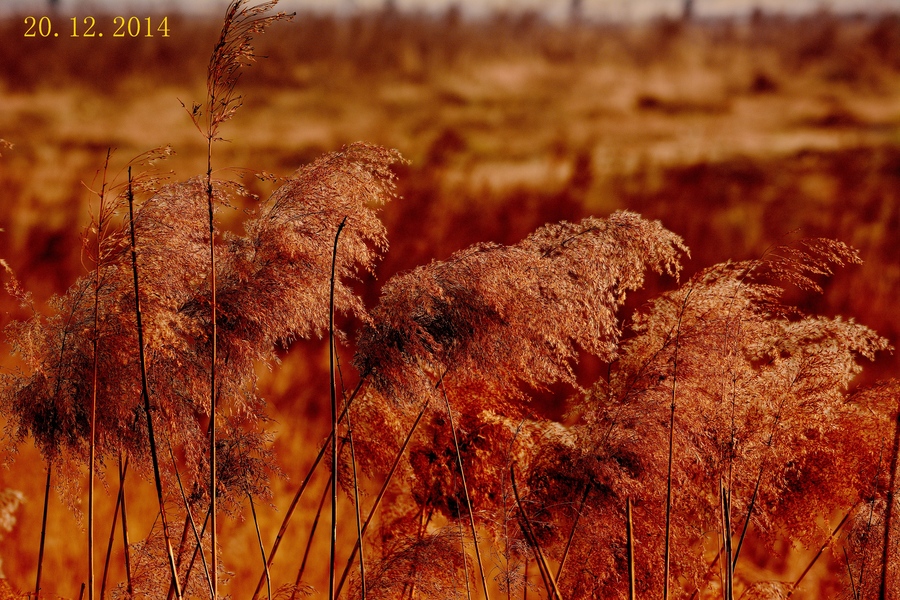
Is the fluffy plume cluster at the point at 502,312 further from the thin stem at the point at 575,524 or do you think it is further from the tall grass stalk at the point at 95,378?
the tall grass stalk at the point at 95,378

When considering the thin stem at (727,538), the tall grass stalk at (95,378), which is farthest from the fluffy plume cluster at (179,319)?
the thin stem at (727,538)

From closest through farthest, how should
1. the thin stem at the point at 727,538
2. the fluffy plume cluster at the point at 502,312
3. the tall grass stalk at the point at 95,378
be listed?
the tall grass stalk at the point at 95,378, the thin stem at the point at 727,538, the fluffy plume cluster at the point at 502,312

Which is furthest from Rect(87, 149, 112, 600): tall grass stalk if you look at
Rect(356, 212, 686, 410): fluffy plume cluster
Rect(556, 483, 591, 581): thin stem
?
Rect(556, 483, 591, 581): thin stem

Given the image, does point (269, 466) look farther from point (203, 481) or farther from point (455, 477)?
point (455, 477)

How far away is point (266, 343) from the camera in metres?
3.29

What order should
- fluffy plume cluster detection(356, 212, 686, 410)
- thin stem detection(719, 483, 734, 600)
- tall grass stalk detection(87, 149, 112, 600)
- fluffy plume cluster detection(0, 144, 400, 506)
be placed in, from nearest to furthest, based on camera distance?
tall grass stalk detection(87, 149, 112, 600), thin stem detection(719, 483, 734, 600), fluffy plume cluster detection(0, 144, 400, 506), fluffy plume cluster detection(356, 212, 686, 410)

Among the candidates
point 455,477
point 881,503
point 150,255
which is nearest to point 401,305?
point 150,255

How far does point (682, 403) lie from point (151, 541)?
2.44m

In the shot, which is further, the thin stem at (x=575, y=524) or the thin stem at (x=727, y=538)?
the thin stem at (x=575, y=524)

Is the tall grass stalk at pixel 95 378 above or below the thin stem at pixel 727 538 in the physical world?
above

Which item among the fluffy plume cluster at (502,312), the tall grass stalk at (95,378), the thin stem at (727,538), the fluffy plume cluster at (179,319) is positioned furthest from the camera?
the fluffy plume cluster at (502,312)

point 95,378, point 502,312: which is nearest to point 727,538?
point 502,312

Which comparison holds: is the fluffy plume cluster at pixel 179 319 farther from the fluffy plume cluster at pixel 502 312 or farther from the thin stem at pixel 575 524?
the thin stem at pixel 575 524

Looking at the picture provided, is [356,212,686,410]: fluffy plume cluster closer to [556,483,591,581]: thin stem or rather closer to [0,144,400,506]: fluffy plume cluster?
[0,144,400,506]: fluffy plume cluster
